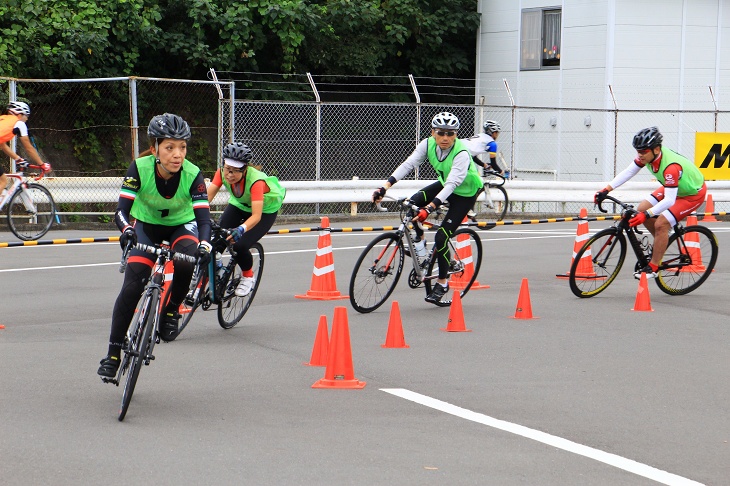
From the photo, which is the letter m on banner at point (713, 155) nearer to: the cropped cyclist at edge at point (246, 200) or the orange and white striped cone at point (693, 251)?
the orange and white striped cone at point (693, 251)

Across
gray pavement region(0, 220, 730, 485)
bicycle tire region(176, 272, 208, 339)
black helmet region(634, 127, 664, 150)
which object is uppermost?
black helmet region(634, 127, 664, 150)

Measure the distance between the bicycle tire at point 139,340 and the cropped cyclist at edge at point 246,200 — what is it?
2.78 meters

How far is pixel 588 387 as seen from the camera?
797cm

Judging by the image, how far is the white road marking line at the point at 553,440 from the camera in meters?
5.79

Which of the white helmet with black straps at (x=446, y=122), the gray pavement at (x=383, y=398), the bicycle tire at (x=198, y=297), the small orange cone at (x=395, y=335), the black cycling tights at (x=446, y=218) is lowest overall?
the gray pavement at (x=383, y=398)

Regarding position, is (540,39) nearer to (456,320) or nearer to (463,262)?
(463,262)

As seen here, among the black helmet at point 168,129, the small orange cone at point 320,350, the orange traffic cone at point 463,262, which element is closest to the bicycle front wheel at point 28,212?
the orange traffic cone at point 463,262

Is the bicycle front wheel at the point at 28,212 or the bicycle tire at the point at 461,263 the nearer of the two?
the bicycle tire at the point at 461,263

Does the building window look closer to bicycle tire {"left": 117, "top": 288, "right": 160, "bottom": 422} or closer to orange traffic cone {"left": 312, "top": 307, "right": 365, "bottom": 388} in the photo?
orange traffic cone {"left": 312, "top": 307, "right": 365, "bottom": 388}

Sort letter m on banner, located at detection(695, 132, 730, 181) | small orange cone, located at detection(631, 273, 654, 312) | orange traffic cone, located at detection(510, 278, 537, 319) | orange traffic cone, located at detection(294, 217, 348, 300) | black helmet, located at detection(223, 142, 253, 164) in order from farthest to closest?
letter m on banner, located at detection(695, 132, 730, 181) < orange traffic cone, located at detection(294, 217, 348, 300) < small orange cone, located at detection(631, 273, 654, 312) < orange traffic cone, located at detection(510, 278, 537, 319) < black helmet, located at detection(223, 142, 253, 164)

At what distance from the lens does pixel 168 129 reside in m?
7.41

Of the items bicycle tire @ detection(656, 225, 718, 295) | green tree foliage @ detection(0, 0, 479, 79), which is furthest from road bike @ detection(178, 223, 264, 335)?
green tree foliage @ detection(0, 0, 479, 79)

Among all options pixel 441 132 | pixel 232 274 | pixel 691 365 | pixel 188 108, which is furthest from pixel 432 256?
pixel 188 108

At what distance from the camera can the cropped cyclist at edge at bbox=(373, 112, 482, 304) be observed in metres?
11.2
